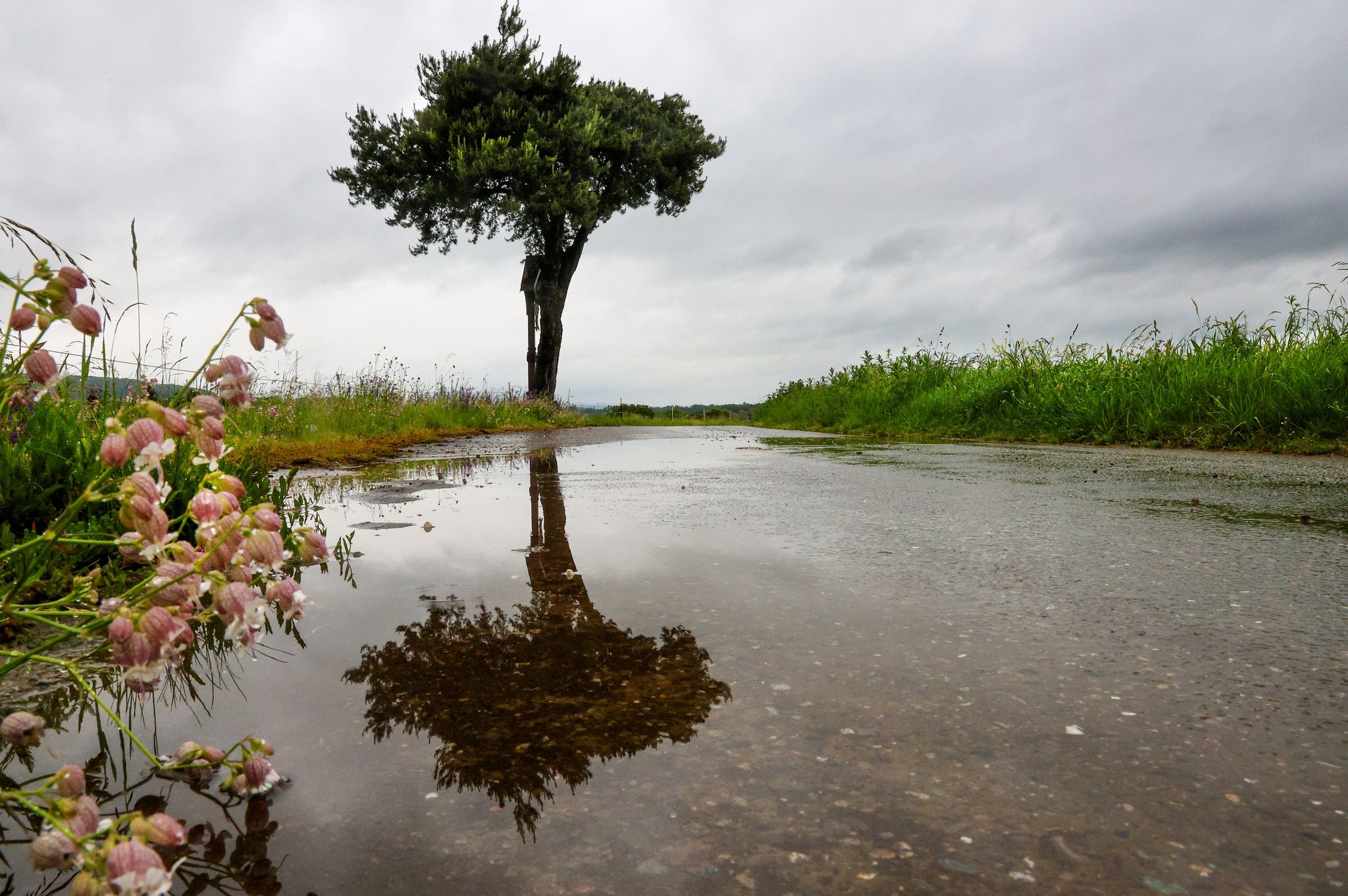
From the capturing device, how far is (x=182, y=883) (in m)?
1.07

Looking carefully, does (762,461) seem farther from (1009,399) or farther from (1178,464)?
(1009,399)

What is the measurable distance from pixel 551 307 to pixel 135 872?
25.2 m

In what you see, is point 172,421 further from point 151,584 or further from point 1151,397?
point 1151,397

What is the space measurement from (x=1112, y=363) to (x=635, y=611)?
12.1 meters

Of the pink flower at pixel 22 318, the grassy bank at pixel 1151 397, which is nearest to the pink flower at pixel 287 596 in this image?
the pink flower at pixel 22 318

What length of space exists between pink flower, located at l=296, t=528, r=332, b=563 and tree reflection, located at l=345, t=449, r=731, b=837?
1.25ft

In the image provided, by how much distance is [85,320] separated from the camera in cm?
137

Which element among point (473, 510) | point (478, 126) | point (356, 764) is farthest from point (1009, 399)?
point (478, 126)

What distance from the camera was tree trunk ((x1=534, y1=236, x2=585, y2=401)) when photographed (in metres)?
25.3

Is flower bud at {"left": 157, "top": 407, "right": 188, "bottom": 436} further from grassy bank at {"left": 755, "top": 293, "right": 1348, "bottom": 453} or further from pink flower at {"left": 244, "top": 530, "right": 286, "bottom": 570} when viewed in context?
grassy bank at {"left": 755, "top": 293, "right": 1348, "bottom": 453}

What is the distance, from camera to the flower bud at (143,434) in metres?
1.19

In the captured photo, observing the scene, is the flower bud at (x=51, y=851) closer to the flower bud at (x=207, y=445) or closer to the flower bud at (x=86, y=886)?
the flower bud at (x=86, y=886)

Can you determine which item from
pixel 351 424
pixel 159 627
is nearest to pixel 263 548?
pixel 159 627

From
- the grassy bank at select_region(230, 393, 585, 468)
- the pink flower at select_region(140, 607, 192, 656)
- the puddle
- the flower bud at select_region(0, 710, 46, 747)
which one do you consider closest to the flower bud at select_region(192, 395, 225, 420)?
the pink flower at select_region(140, 607, 192, 656)
